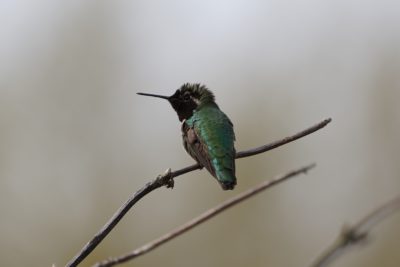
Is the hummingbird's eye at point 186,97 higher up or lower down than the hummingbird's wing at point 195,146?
higher up

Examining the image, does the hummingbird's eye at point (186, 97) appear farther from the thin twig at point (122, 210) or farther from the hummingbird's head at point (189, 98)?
the thin twig at point (122, 210)

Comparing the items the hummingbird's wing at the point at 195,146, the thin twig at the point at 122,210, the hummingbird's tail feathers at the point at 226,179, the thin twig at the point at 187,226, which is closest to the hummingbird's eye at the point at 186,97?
the hummingbird's wing at the point at 195,146

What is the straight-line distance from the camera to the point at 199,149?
4.32m

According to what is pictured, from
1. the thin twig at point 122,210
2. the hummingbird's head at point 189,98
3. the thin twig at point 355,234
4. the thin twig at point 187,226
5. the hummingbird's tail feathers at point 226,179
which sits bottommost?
the hummingbird's tail feathers at point 226,179

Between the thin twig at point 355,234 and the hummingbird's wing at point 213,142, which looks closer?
the thin twig at point 355,234

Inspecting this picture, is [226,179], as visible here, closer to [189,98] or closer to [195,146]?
[195,146]

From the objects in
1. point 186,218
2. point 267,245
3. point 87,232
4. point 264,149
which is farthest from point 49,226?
point 264,149

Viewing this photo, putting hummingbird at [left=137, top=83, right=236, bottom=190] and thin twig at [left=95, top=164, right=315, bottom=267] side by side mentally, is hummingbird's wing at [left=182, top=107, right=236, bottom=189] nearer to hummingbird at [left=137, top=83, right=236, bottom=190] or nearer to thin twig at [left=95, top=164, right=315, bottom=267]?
hummingbird at [left=137, top=83, right=236, bottom=190]

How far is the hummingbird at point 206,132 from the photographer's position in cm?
379

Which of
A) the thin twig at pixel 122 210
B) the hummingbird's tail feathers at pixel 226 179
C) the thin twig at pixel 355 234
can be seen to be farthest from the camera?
the hummingbird's tail feathers at pixel 226 179

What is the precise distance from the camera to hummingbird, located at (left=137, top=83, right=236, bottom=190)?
3.79 m

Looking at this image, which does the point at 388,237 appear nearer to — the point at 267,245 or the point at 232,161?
the point at 267,245

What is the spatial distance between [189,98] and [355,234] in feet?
15.5

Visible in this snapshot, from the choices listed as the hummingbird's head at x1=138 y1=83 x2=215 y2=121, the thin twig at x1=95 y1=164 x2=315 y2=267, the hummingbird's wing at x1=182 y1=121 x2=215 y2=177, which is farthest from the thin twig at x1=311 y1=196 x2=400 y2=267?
the hummingbird's head at x1=138 y1=83 x2=215 y2=121
